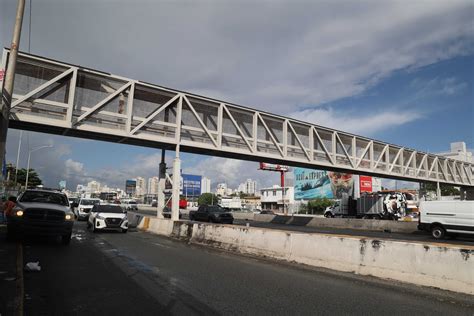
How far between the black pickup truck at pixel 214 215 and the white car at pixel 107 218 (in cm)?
1137

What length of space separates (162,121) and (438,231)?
16299 mm

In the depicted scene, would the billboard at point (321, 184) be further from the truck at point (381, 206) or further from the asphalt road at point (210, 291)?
the asphalt road at point (210, 291)

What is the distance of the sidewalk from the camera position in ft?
17.0

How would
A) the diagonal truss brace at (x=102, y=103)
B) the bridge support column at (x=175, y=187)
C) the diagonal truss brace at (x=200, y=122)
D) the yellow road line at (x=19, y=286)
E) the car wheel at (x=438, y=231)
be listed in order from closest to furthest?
the yellow road line at (x=19, y=286)
the diagonal truss brace at (x=102, y=103)
the car wheel at (x=438, y=231)
the bridge support column at (x=175, y=187)
the diagonal truss brace at (x=200, y=122)

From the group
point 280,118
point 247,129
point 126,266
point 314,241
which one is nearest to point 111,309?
point 126,266

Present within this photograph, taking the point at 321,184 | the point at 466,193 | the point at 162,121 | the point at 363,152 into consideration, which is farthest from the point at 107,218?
the point at 321,184

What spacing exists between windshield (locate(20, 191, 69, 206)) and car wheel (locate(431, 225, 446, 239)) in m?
17.7

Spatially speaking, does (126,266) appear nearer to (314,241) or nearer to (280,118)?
(314,241)

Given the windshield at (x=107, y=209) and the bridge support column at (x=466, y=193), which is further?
the bridge support column at (x=466, y=193)

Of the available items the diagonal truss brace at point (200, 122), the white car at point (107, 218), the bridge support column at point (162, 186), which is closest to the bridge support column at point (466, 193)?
the diagonal truss brace at point (200, 122)

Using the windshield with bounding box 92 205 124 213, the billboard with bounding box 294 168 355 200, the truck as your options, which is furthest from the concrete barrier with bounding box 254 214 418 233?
the billboard with bounding box 294 168 355 200

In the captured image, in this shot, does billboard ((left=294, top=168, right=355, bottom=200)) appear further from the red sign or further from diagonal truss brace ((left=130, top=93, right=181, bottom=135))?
diagonal truss brace ((left=130, top=93, right=181, bottom=135))

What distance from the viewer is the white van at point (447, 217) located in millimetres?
16719

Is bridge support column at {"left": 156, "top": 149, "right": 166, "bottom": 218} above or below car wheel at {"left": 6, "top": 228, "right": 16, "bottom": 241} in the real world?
above
